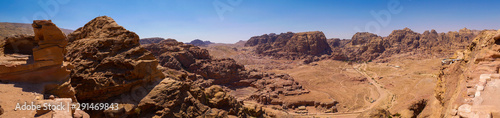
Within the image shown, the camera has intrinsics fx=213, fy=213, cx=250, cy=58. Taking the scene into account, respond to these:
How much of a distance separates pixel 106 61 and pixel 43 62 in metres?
2.99

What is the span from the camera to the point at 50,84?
8180 mm

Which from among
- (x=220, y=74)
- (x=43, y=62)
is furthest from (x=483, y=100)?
(x=220, y=74)

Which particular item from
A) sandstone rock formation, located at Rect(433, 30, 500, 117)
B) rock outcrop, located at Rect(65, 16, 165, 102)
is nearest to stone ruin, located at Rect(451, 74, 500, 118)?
sandstone rock formation, located at Rect(433, 30, 500, 117)

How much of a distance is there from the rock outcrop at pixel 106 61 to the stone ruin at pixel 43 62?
1.81 meters

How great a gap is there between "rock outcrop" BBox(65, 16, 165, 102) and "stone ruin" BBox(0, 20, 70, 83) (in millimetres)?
1811

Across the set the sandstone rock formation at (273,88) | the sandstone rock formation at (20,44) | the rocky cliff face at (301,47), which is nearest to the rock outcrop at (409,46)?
the rocky cliff face at (301,47)

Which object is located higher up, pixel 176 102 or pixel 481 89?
pixel 481 89

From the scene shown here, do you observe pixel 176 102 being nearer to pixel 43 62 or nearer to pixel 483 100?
pixel 43 62

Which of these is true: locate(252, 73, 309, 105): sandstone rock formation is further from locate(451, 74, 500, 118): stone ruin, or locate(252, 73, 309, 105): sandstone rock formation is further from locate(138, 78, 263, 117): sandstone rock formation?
locate(451, 74, 500, 118): stone ruin

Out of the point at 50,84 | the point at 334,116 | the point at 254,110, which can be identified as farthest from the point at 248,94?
the point at 50,84

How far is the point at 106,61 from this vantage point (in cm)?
1115

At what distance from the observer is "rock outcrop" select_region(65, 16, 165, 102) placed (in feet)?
34.5

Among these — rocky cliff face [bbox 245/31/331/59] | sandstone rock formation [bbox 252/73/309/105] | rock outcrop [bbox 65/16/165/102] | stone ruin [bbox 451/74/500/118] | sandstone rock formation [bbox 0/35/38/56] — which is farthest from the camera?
rocky cliff face [bbox 245/31/331/59]

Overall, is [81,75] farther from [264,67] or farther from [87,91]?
[264,67]
